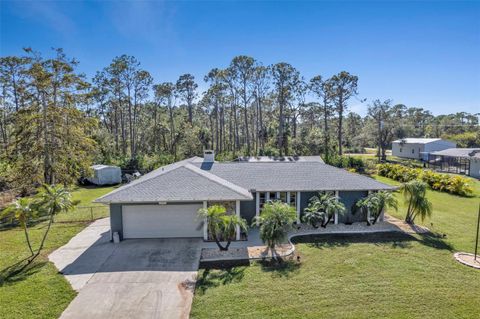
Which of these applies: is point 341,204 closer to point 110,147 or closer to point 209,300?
point 209,300

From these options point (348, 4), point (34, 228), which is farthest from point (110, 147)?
point (348, 4)

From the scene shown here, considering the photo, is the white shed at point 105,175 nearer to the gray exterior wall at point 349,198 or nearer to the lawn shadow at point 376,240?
the lawn shadow at point 376,240

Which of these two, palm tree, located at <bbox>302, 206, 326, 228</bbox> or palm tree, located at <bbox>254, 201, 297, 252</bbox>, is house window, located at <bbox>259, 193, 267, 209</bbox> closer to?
palm tree, located at <bbox>302, 206, 326, 228</bbox>

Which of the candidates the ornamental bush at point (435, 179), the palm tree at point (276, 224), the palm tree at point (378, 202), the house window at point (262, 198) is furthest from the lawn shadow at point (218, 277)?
the ornamental bush at point (435, 179)

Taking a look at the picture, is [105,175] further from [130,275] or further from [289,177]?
[130,275]

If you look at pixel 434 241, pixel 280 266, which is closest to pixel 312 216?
pixel 280 266

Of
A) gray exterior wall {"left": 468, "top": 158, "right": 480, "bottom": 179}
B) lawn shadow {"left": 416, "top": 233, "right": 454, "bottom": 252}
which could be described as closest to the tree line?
gray exterior wall {"left": 468, "top": 158, "right": 480, "bottom": 179}
